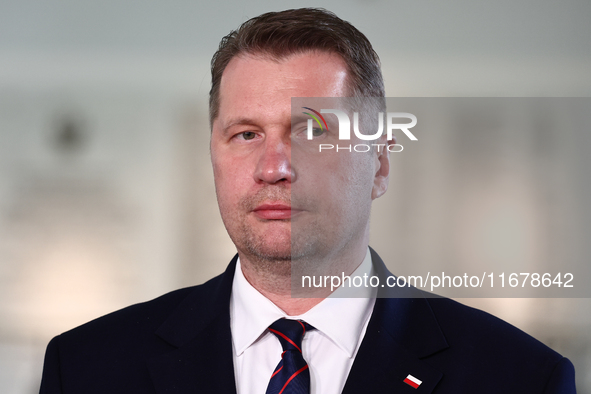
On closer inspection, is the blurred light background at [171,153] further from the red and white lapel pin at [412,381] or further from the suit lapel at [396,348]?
the red and white lapel pin at [412,381]

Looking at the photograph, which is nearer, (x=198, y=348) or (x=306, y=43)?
(x=198, y=348)

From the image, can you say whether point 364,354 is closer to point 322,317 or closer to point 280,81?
point 322,317

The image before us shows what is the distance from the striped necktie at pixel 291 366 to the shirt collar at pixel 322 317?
0.05 metres

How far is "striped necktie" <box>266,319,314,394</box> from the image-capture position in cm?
161

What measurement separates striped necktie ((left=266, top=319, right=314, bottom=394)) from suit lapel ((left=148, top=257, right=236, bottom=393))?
13cm

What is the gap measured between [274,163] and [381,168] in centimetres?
50

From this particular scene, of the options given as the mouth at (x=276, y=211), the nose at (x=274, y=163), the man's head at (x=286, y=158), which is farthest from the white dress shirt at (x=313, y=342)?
the nose at (x=274, y=163)

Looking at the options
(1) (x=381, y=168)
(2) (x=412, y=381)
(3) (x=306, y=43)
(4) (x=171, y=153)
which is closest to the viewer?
(2) (x=412, y=381)

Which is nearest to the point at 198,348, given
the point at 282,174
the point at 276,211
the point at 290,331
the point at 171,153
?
the point at 290,331

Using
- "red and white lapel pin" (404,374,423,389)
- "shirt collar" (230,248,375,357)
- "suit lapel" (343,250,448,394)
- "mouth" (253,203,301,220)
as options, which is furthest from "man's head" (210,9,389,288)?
"red and white lapel pin" (404,374,423,389)

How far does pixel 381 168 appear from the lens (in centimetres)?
204

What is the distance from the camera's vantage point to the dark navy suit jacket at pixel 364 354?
64.7 inches

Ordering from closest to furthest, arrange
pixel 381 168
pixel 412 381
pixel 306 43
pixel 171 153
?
pixel 412 381 < pixel 306 43 < pixel 381 168 < pixel 171 153

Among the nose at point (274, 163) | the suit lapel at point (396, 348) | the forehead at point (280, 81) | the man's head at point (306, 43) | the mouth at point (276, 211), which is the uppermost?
the man's head at point (306, 43)
